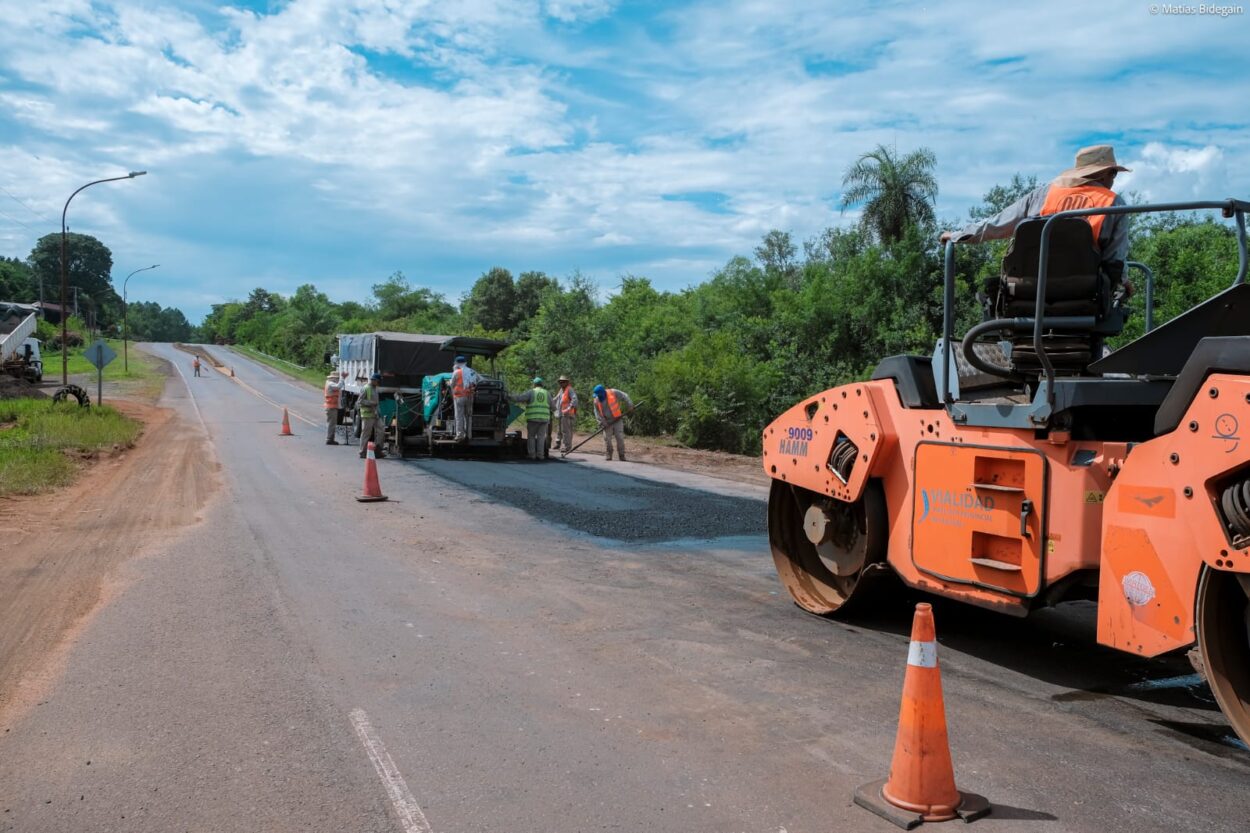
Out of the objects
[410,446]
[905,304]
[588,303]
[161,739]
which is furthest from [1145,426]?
[588,303]

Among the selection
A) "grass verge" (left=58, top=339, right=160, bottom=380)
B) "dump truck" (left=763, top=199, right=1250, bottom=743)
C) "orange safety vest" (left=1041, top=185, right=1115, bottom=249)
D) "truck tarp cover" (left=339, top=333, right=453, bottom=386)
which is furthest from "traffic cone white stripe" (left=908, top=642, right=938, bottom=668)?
"grass verge" (left=58, top=339, right=160, bottom=380)

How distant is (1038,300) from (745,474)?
1314cm

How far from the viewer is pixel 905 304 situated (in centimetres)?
2952

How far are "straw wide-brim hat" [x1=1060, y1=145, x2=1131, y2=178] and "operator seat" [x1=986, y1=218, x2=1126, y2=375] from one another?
50cm

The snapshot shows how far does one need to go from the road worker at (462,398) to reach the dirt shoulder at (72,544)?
179 inches

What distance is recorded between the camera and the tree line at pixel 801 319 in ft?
80.6

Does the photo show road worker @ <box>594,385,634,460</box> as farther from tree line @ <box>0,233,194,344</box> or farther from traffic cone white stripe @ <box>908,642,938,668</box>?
tree line @ <box>0,233,194,344</box>

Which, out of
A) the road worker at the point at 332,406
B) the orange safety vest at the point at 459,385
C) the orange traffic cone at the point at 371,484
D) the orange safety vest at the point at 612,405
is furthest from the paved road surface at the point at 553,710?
the road worker at the point at 332,406

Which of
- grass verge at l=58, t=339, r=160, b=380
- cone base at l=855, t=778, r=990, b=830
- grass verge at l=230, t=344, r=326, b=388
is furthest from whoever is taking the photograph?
grass verge at l=230, t=344, r=326, b=388

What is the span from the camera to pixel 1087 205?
5.00m

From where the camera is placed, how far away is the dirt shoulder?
575cm

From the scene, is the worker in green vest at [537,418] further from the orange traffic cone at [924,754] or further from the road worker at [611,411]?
the orange traffic cone at [924,754]

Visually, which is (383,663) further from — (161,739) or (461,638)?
(161,739)

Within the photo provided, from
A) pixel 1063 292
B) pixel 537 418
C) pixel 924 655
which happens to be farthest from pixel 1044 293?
pixel 537 418
